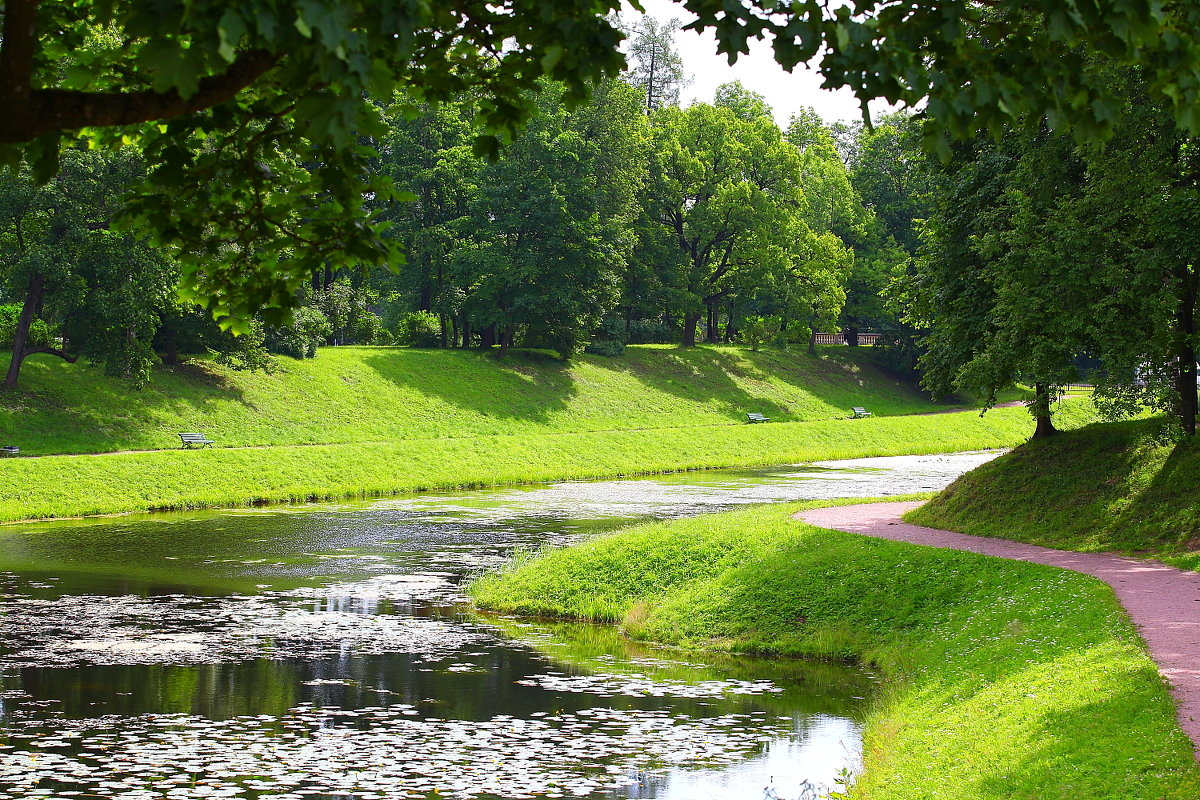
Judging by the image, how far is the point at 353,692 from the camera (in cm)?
1507

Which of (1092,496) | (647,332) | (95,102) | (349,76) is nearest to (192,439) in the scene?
(1092,496)

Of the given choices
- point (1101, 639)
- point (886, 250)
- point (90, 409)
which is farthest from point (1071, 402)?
point (1101, 639)

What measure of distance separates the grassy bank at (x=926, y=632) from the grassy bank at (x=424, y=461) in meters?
14.4

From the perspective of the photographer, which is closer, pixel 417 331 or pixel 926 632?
pixel 926 632

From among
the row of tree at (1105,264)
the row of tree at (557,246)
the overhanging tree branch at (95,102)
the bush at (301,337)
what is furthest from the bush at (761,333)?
the overhanging tree branch at (95,102)

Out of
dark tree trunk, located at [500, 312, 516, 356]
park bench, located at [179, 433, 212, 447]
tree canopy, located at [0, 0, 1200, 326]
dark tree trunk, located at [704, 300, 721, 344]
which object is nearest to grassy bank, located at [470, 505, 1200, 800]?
tree canopy, located at [0, 0, 1200, 326]

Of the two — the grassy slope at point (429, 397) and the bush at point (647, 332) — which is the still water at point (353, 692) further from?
the bush at point (647, 332)

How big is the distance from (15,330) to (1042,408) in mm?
34538

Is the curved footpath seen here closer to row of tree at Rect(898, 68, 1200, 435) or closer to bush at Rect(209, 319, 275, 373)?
row of tree at Rect(898, 68, 1200, 435)

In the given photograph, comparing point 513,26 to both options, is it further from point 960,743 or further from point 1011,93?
point 960,743

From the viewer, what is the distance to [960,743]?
11.6m

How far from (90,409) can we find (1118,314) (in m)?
31.1

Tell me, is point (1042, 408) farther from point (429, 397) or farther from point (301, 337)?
point (301, 337)

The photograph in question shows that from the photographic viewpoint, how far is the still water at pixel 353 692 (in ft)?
38.5
